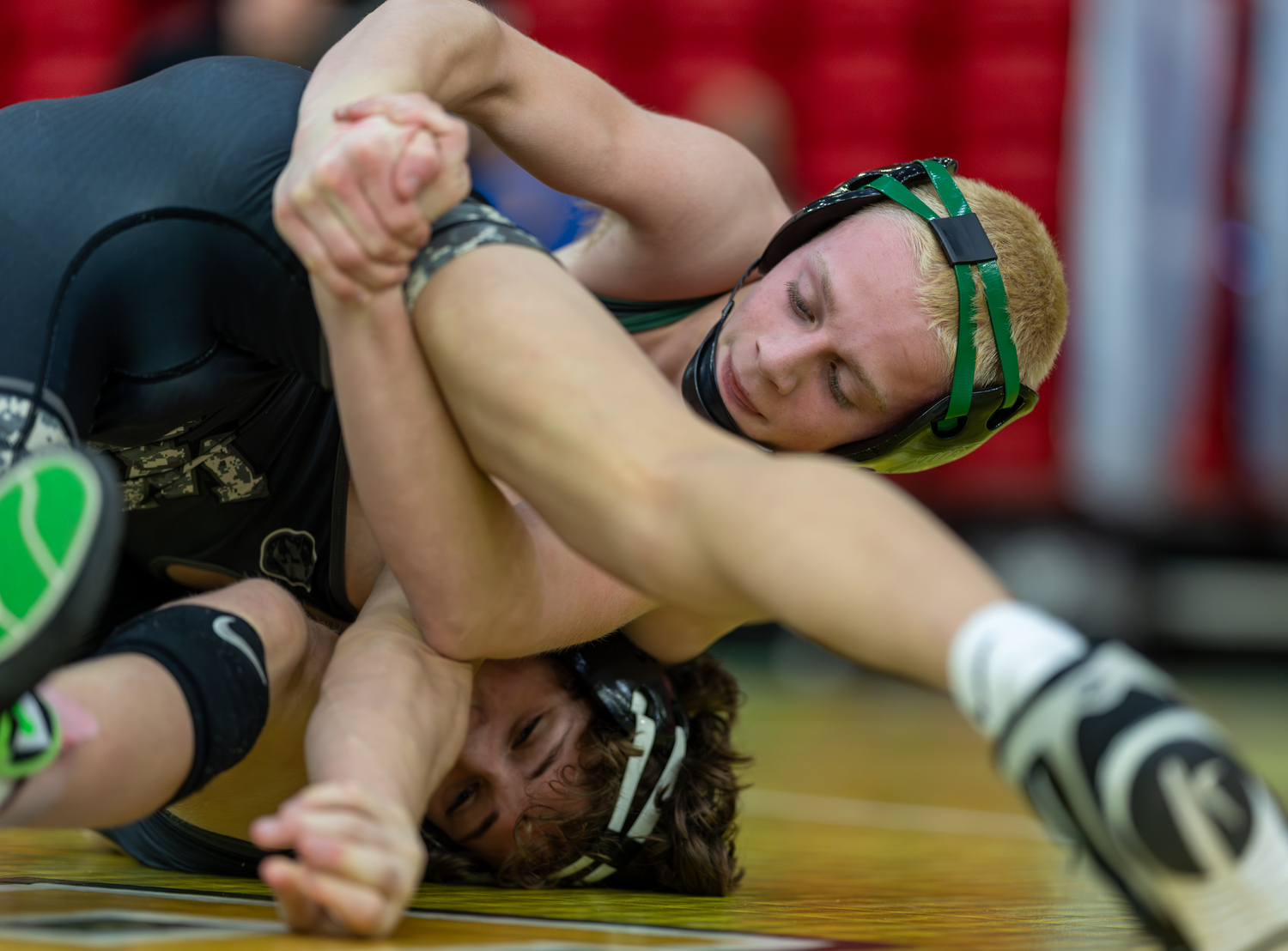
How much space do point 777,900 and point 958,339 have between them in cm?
71

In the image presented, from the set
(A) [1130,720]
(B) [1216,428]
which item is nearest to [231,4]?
(A) [1130,720]

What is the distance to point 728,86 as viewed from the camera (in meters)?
6.39

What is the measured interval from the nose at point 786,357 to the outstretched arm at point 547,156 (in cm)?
29

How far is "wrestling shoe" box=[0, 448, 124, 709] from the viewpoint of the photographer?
1.07 m

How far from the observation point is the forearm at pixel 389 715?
4.16 ft

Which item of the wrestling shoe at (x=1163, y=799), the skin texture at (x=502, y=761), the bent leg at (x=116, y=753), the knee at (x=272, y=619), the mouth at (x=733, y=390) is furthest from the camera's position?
the mouth at (x=733, y=390)

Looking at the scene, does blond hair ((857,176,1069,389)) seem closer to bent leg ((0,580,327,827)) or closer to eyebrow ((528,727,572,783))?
eyebrow ((528,727,572,783))

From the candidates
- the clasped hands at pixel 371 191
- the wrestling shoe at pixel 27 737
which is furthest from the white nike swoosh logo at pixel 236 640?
the clasped hands at pixel 371 191

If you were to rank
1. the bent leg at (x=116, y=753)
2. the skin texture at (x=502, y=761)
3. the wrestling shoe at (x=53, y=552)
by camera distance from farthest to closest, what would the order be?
1. the skin texture at (x=502, y=761)
2. the bent leg at (x=116, y=753)
3. the wrestling shoe at (x=53, y=552)

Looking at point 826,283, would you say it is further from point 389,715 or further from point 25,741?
point 25,741

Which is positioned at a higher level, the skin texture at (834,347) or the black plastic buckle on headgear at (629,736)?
the skin texture at (834,347)

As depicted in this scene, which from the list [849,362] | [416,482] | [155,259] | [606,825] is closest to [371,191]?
[416,482]

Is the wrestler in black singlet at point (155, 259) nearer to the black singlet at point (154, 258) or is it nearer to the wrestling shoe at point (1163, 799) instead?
the black singlet at point (154, 258)

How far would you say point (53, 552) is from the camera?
110cm
